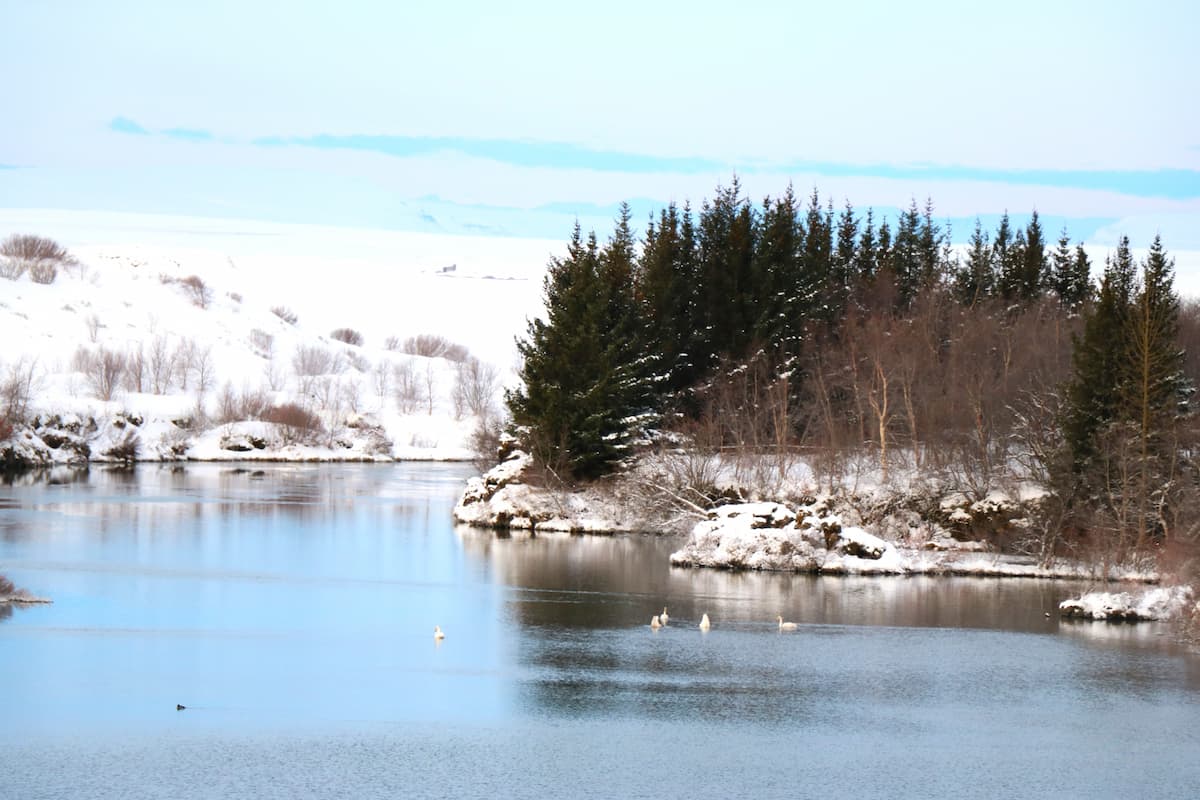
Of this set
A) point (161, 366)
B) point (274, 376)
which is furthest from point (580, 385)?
point (274, 376)

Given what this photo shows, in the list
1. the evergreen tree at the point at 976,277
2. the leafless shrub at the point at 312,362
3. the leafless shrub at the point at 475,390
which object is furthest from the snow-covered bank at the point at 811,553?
the leafless shrub at the point at 312,362

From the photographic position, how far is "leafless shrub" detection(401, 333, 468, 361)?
529ft

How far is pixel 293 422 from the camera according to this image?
10631 centimetres

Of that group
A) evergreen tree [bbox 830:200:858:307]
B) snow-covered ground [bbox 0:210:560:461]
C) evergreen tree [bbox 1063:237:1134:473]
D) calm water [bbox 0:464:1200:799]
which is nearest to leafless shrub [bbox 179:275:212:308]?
snow-covered ground [bbox 0:210:560:461]

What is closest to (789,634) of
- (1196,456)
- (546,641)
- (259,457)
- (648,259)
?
(546,641)

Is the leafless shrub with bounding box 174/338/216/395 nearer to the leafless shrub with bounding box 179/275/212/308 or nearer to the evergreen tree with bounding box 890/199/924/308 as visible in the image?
the leafless shrub with bounding box 179/275/212/308

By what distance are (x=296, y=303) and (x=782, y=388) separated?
136264mm

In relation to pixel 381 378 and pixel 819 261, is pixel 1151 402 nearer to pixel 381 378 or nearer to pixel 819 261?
pixel 819 261

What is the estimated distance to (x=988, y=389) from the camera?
2172 inches

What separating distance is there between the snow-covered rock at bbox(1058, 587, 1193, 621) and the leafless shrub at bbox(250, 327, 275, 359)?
110671mm

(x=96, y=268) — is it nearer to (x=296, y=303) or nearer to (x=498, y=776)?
(x=296, y=303)

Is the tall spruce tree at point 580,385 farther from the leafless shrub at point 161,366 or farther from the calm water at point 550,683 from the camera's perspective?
the leafless shrub at point 161,366

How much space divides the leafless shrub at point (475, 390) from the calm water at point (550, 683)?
255 ft

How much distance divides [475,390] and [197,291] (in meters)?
52.9
